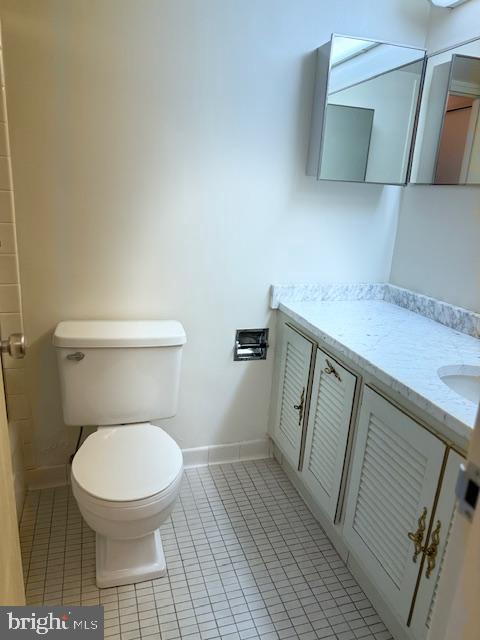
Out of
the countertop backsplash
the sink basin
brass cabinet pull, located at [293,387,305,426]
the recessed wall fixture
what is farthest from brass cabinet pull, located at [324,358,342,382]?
the recessed wall fixture

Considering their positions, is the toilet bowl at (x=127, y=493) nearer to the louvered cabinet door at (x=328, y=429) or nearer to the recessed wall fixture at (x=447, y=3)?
the louvered cabinet door at (x=328, y=429)

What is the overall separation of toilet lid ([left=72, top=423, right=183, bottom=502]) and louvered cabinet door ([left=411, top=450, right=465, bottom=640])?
0.80 metres

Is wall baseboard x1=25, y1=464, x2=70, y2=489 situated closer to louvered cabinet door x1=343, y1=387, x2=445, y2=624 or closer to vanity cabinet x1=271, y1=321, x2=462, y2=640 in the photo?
vanity cabinet x1=271, y1=321, x2=462, y2=640

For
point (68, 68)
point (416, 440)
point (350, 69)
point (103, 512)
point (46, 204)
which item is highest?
point (350, 69)

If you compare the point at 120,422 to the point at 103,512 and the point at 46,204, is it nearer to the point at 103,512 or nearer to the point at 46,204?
the point at 103,512

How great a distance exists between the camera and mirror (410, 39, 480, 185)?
5.80ft

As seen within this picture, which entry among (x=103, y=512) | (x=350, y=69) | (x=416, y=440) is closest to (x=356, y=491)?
(x=416, y=440)

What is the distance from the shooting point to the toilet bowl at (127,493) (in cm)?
144

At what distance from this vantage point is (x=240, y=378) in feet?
7.42

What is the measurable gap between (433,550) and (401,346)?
0.68 m

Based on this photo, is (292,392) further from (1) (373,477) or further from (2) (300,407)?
(1) (373,477)

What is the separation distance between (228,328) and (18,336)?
120 cm
